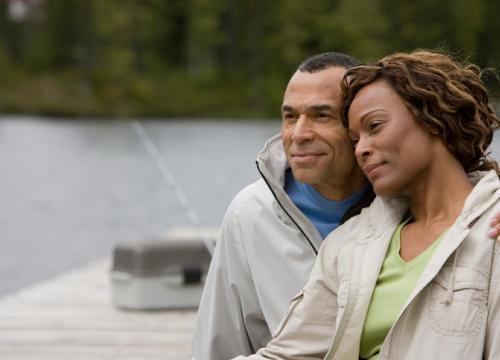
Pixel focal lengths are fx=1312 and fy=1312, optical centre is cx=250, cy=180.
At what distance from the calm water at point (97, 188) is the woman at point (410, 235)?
6.50 m

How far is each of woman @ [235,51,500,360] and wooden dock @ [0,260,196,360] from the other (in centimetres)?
285

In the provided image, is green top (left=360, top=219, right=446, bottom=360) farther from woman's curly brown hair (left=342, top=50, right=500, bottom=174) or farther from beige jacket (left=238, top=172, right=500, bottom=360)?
woman's curly brown hair (left=342, top=50, right=500, bottom=174)

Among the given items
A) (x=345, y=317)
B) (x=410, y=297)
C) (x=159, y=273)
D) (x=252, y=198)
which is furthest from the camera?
(x=159, y=273)

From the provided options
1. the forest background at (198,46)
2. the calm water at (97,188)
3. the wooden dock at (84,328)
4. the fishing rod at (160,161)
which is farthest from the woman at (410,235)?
the forest background at (198,46)

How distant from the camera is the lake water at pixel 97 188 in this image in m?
13.9

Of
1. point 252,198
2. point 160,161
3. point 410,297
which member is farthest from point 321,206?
point 160,161

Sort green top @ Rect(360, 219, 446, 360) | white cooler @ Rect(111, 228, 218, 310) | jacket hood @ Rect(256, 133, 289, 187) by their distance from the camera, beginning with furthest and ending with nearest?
1. white cooler @ Rect(111, 228, 218, 310)
2. jacket hood @ Rect(256, 133, 289, 187)
3. green top @ Rect(360, 219, 446, 360)

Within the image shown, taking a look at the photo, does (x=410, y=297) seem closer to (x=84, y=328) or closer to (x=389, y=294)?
(x=389, y=294)

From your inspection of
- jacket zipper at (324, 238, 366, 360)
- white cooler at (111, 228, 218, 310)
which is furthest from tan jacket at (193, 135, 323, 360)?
white cooler at (111, 228, 218, 310)

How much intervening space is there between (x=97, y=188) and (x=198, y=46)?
36.4 meters

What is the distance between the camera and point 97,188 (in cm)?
2511

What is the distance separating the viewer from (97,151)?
120 ft

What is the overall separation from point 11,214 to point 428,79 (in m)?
18.7

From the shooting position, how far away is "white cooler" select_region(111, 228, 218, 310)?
606cm
